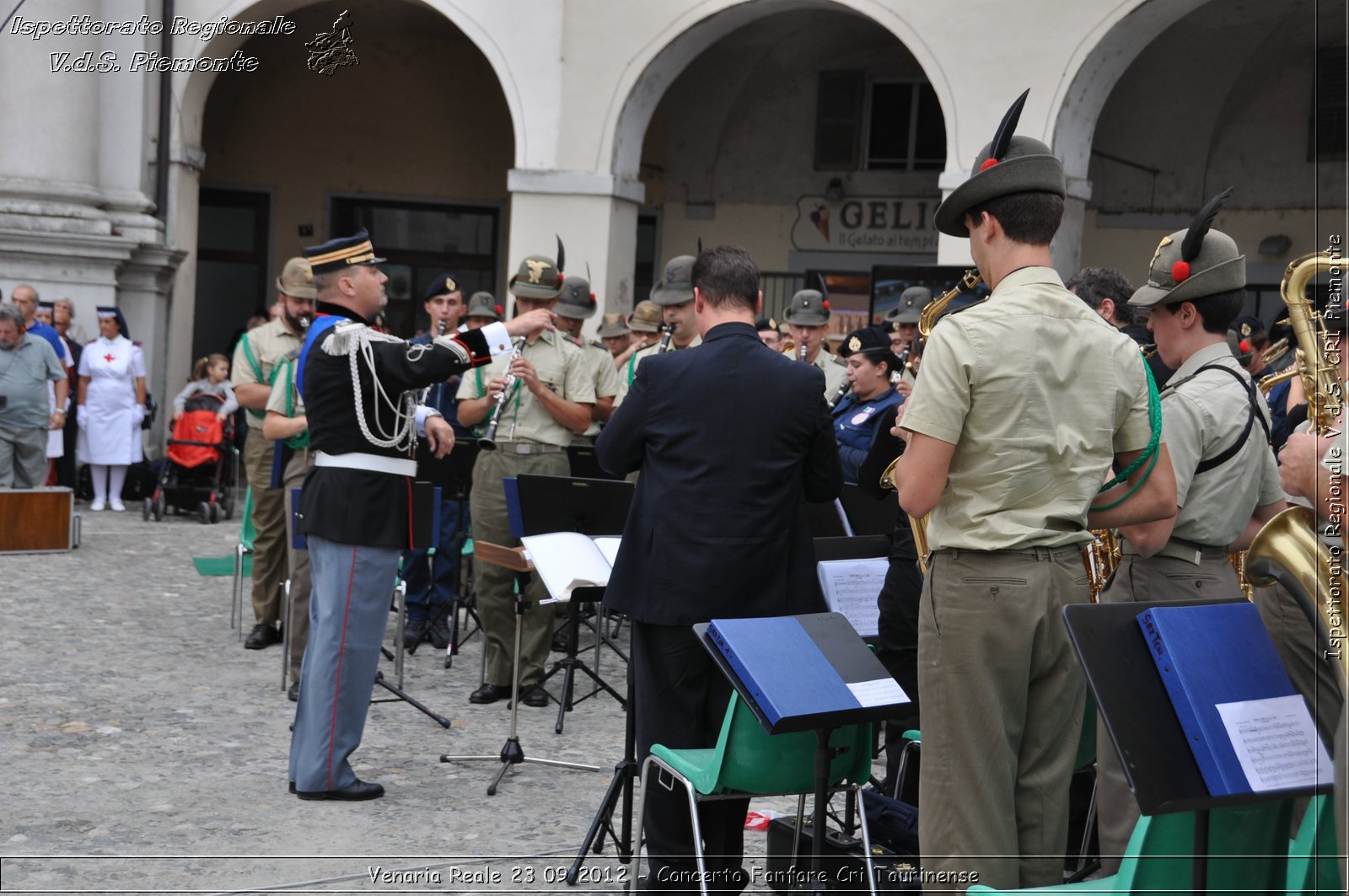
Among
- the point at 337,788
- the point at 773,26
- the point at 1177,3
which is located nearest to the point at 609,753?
the point at 337,788

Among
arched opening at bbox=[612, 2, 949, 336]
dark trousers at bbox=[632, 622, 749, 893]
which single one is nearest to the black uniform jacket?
dark trousers at bbox=[632, 622, 749, 893]

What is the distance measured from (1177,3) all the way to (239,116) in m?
12.4

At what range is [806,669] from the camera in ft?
11.2

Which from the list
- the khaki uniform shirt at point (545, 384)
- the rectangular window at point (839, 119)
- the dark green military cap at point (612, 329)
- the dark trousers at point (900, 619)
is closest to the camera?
the dark trousers at point (900, 619)

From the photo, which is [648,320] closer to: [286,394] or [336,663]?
[286,394]

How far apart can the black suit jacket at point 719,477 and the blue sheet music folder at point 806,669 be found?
1.45 feet

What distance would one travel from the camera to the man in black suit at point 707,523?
402cm

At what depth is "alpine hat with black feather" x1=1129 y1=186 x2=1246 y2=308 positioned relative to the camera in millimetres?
3914

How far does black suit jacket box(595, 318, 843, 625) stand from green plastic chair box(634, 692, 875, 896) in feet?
1.62

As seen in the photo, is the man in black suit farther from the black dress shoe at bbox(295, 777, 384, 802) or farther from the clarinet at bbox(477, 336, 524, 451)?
the clarinet at bbox(477, 336, 524, 451)

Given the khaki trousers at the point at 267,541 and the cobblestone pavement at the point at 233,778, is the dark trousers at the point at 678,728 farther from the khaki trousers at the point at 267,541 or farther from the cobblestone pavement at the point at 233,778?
the khaki trousers at the point at 267,541

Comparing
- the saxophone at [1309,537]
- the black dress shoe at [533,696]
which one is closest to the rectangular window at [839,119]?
the black dress shoe at [533,696]

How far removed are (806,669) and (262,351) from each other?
211 inches

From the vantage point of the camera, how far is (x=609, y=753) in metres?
6.04
